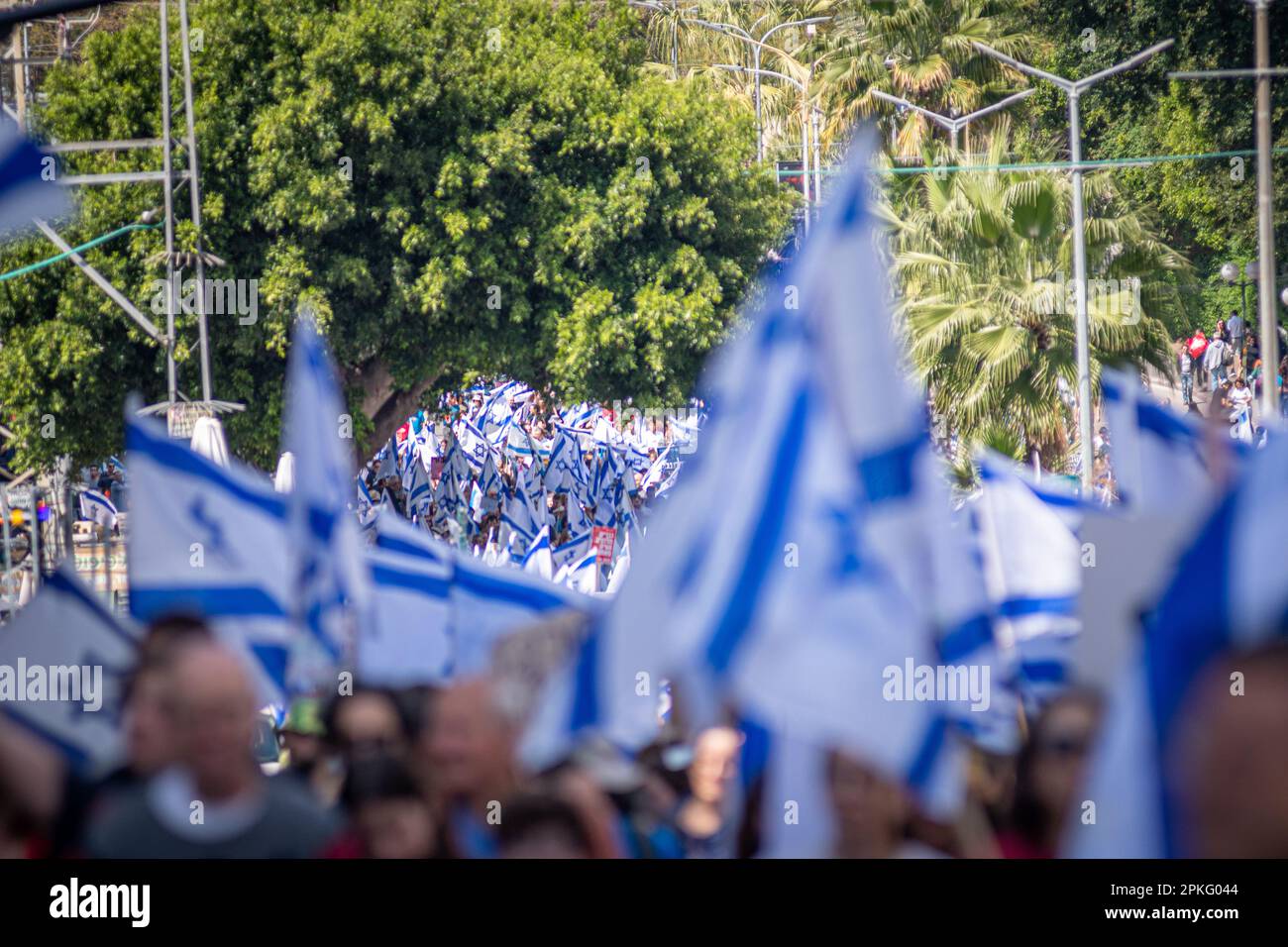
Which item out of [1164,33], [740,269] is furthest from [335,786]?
[740,269]

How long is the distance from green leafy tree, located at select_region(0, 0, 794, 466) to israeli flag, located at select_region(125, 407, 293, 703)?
42.0 ft

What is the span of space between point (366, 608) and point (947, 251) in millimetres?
12405

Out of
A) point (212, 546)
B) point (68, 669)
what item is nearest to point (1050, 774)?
point (212, 546)

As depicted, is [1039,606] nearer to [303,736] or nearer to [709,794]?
[709,794]

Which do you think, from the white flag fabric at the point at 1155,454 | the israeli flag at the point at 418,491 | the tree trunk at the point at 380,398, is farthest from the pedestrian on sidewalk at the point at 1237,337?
the white flag fabric at the point at 1155,454

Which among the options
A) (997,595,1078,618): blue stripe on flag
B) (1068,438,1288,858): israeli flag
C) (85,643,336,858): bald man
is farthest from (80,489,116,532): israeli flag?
(1068,438,1288,858): israeli flag

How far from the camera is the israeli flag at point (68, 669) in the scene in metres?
5.09

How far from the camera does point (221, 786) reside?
4523mm

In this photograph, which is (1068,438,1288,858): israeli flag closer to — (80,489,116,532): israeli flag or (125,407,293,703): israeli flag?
(125,407,293,703): israeli flag

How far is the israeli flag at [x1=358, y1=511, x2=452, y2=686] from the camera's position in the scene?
5.40 meters

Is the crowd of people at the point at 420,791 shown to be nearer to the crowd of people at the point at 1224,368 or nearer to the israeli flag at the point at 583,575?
the israeli flag at the point at 583,575

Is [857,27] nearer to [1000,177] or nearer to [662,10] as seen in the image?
[662,10]

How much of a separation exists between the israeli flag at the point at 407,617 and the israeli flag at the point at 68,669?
0.69 m
